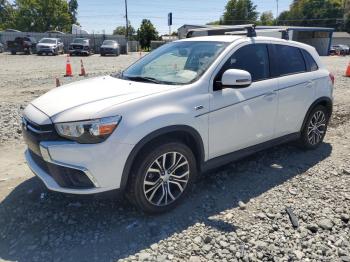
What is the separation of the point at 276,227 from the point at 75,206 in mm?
2121

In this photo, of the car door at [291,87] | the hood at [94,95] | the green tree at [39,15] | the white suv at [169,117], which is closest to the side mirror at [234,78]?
the white suv at [169,117]

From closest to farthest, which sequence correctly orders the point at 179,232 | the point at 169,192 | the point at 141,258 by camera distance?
the point at 141,258
the point at 179,232
the point at 169,192

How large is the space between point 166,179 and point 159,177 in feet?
0.32

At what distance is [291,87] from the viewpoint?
4.84m

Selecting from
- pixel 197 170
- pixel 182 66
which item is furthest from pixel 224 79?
pixel 197 170

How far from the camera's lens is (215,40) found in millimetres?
4457

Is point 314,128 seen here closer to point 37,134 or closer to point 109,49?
point 37,134

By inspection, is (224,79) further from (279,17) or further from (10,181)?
(279,17)

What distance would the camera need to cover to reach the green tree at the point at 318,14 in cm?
9506

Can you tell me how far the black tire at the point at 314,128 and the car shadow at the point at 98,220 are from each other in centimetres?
93

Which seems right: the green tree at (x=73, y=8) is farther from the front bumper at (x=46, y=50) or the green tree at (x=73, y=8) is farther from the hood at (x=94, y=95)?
the hood at (x=94, y=95)

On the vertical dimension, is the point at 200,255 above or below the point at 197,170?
below

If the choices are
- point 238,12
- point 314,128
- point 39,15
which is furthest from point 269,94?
point 238,12

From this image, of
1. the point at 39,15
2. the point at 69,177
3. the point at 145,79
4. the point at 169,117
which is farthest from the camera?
the point at 39,15
